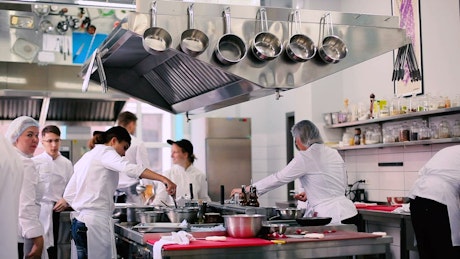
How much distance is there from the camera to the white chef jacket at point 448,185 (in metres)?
4.51

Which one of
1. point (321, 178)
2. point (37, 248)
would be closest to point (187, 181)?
point (321, 178)

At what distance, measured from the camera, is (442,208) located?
178 inches

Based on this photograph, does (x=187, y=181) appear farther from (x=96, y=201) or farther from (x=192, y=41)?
(x=192, y=41)

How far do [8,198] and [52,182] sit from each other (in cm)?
273

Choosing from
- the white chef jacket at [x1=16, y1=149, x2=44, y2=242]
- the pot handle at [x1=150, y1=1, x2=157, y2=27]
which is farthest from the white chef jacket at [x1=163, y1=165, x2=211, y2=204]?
the pot handle at [x1=150, y1=1, x2=157, y2=27]

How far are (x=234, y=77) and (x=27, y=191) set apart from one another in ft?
5.48

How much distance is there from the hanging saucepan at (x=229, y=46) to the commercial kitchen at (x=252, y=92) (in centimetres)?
2

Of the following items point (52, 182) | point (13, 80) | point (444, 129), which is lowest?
point (52, 182)

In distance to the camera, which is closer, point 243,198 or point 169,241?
point 169,241

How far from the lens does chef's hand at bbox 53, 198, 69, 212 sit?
18.7ft

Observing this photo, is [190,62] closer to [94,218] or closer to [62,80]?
[94,218]

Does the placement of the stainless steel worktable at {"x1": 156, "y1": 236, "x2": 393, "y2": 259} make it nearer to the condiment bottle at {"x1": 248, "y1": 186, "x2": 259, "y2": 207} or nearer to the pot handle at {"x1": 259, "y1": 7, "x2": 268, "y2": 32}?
the condiment bottle at {"x1": 248, "y1": 186, "x2": 259, "y2": 207}

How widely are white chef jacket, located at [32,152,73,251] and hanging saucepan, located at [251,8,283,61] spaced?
8.54 ft

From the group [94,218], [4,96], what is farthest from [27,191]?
[4,96]
